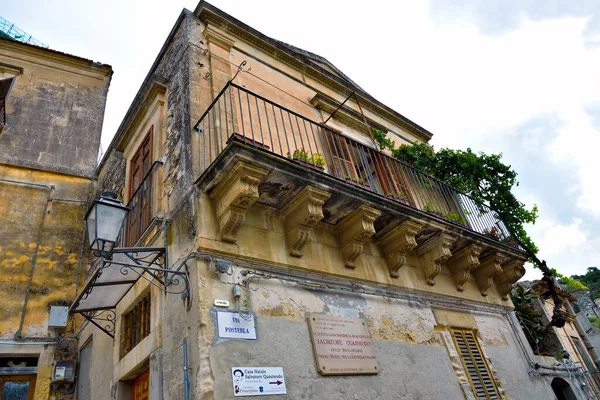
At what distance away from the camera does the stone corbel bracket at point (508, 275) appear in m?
8.20

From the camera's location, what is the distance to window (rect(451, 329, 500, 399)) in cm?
612

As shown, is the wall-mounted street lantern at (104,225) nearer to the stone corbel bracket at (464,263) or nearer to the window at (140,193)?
the window at (140,193)

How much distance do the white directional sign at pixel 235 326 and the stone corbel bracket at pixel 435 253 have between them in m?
3.61

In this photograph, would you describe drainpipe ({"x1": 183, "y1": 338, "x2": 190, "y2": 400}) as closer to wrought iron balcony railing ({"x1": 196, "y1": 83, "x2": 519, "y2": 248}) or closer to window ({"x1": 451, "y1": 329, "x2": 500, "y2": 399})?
wrought iron balcony railing ({"x1": 196, "y1": 83, "x2": 519, "y2": 248})

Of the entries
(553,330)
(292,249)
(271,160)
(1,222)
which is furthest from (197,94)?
(553,330)

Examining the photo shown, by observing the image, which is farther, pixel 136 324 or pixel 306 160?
pixel 136 324

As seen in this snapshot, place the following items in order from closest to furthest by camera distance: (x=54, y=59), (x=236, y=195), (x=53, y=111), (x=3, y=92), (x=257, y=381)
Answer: (x=257, y=381)
(x=236, y=195)
(x=3, y=92)
(x=53, y=111)
(x=54, y=59)

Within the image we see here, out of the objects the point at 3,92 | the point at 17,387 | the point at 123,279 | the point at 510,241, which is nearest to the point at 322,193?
the point at 123,279

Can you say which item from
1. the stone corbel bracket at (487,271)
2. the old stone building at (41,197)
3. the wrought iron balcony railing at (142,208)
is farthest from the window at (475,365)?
the old stone building at (41,197)

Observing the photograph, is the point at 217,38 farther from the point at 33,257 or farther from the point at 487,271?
the point at 487,271

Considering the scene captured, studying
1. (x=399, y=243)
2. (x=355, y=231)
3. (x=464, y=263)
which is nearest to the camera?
(x=355, y=231)

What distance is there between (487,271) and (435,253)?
1738 mm

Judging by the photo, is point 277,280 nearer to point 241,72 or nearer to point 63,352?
point 241,72

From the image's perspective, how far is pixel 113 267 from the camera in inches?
199
